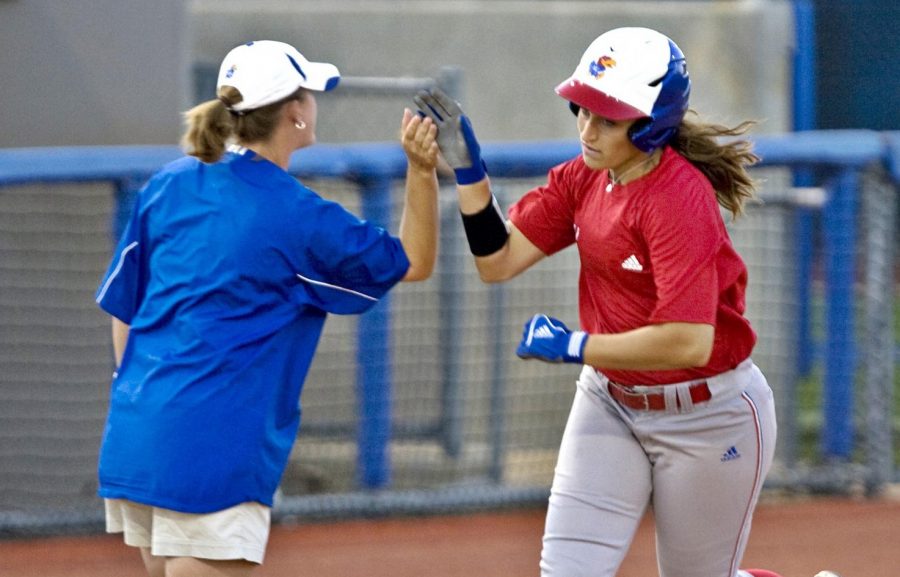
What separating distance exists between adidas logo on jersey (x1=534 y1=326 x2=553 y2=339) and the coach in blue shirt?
427 mm

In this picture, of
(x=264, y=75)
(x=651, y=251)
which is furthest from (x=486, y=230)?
(x=264, y=75)

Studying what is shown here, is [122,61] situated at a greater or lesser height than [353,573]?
greater

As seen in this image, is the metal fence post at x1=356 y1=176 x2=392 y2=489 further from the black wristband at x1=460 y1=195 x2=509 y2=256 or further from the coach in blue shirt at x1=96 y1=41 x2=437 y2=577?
the coach in blue shirt at x1=96 y1=41 x2=437 y2=577

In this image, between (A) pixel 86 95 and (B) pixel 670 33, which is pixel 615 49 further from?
(B) pixel 670 33

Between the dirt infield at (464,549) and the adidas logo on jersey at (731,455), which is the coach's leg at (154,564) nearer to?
the adidas logo on jersey at (731,455)

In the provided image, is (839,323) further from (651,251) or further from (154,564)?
(154,564)

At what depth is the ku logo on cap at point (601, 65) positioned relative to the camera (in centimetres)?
347

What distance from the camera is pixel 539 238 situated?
3.87 metres

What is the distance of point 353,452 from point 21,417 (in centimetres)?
150

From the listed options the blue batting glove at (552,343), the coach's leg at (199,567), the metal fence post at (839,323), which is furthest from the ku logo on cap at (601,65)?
the metal fence post at (839,323)

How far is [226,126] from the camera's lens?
143 inches

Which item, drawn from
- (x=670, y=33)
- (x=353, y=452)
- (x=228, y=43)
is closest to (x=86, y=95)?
(x=353, y=452)

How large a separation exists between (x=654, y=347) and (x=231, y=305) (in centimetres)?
101

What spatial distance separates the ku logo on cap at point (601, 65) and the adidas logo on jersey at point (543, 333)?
0.62m
